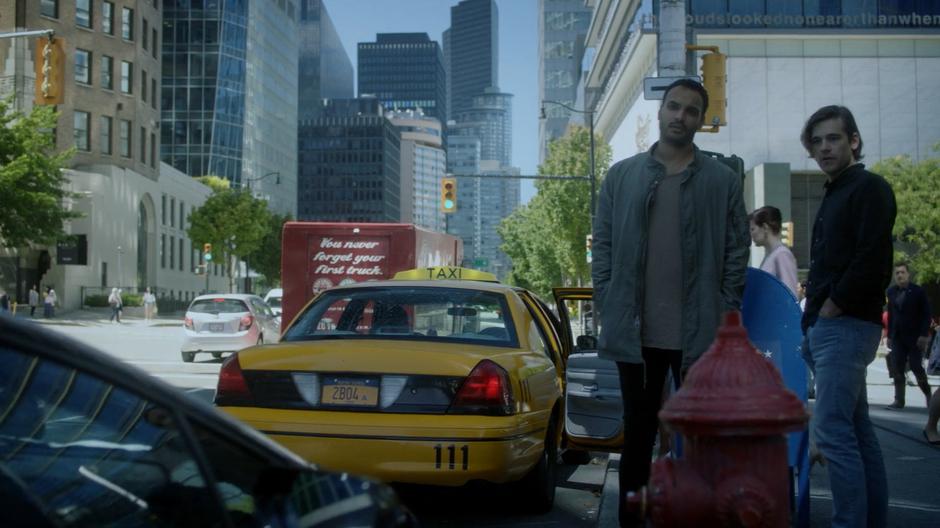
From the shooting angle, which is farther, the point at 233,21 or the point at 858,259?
the point at 233,21

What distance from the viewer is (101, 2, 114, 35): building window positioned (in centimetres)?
6100

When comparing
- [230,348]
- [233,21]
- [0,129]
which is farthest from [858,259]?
[233,21]

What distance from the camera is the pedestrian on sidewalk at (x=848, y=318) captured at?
14.9ft

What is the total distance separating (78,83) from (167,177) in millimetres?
14850

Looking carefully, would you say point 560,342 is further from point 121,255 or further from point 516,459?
point 121,255

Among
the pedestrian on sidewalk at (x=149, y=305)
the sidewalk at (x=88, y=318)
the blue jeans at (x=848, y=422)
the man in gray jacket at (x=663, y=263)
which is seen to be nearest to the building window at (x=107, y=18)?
the sidewalk at (x=88, y=318)

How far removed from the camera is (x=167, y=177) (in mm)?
73312

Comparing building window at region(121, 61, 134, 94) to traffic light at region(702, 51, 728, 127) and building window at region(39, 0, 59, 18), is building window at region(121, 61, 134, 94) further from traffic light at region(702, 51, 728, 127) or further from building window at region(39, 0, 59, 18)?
traffic light at region(702, 51, 728, 127)

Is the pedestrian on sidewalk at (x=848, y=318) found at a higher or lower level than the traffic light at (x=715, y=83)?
lower

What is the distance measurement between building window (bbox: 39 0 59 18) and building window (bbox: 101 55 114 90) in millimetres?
3748

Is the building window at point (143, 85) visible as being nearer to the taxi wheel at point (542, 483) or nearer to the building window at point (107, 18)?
the building window at point (107, 18)

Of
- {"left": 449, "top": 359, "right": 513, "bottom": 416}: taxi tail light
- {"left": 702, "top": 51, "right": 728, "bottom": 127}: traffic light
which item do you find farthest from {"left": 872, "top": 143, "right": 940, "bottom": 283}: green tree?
{"left": 449, "top": 359, "right": 513, "bottom": 416}: taxi tail light

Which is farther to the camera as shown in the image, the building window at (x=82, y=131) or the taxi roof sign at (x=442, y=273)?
the building window at (x=82, y=131)

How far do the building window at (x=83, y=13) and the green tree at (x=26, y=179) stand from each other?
1703cm
